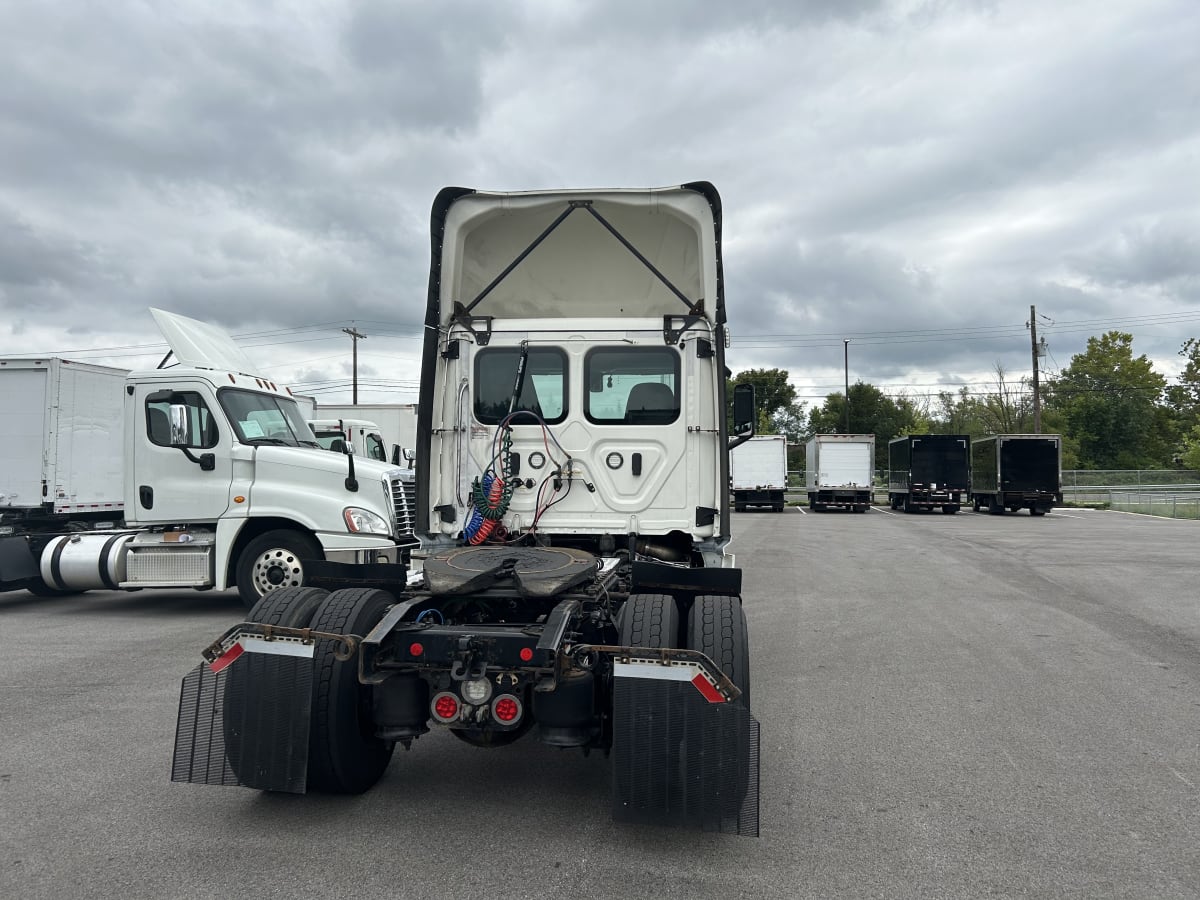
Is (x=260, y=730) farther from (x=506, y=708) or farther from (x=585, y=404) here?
(x=585, y=404)

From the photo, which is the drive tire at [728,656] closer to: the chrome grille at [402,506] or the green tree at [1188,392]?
the chrome grille at [402,506]

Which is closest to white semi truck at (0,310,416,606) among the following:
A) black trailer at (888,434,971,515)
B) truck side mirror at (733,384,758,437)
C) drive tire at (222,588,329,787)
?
truck side mirror at (733,384,758,437)

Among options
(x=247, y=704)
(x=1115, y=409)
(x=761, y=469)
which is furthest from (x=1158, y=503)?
(x=247, y=704)

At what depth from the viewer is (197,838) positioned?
3781 mm

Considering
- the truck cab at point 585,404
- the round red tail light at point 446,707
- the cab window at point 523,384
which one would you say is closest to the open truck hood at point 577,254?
the truck cab at point 585,404

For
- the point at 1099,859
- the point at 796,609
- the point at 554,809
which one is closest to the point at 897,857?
the point at 1099,859

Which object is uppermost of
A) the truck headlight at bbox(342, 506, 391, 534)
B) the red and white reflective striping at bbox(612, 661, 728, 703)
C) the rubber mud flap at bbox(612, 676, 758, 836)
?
the truck headlight at bbox(342, 506, 391, 534)

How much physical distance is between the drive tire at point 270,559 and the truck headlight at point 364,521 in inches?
17.8

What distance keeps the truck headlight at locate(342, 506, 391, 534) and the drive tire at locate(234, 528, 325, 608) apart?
0.45 metres

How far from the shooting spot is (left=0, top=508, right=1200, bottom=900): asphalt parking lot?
3438 millimetres

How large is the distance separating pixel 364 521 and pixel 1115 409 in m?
73.1

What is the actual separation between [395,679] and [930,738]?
336 cm

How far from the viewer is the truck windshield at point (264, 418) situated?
32.0ft

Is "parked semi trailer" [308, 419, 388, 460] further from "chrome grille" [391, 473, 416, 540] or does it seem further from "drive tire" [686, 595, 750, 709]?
"drive tire" [686, 595, 750, 709]
